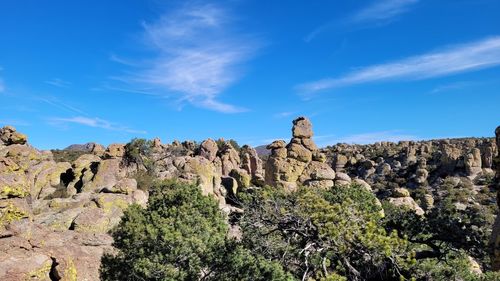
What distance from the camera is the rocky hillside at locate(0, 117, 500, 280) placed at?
15.6 metres

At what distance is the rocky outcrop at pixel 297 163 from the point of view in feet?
141

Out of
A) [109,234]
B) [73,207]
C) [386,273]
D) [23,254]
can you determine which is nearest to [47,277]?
[23,254]

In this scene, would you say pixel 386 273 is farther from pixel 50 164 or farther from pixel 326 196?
pixel 50 164

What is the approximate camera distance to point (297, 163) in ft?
146

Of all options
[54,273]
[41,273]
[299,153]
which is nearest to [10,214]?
[41,273]

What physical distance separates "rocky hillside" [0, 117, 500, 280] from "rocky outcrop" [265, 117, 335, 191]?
102 millimetres

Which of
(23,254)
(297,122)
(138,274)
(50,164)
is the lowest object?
(138,274)

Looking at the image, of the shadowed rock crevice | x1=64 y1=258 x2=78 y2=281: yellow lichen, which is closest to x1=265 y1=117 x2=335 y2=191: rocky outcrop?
x1=64 y1=258 x2=78 y2=281: yellow lichen

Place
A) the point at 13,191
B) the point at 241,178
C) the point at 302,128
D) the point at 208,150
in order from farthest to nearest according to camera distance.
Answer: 1. the point at 208,150
2. the point at 241,178
3. the point at 302,128
4. the point at 13,191

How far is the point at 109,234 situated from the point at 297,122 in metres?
24.4

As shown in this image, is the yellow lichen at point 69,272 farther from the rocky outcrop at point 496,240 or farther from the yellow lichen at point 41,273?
the rocky outcrop at point 496,240

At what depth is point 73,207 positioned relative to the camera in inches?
1291

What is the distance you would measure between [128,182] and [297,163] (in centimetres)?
1697

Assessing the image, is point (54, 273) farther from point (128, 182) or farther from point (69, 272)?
point (128, 182)
